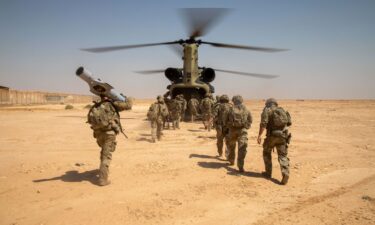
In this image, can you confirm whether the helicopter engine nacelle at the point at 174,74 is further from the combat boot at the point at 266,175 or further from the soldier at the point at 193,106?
the combat boot at the point at 266,175

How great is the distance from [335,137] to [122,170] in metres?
9.36

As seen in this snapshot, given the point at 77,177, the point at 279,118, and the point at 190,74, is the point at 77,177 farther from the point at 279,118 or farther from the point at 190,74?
the point at 190,74

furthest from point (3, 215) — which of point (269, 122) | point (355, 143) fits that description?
point (355, 143)

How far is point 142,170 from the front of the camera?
6.79m

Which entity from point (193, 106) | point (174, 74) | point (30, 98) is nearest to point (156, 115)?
point (193, 106)

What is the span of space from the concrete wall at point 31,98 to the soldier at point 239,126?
112 feet

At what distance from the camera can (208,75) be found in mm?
18297

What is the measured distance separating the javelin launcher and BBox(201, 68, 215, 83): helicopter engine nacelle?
41.9 ft

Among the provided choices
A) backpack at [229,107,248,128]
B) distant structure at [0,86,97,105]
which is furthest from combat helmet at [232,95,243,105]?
distant structure at [0,86,97,105]

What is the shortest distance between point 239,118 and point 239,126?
0.63 ft

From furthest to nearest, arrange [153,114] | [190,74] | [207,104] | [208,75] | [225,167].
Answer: [208,75] < [190,74] < [207,104] < [153,114] < [225,167]

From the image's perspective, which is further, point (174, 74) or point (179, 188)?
point (174, 74)

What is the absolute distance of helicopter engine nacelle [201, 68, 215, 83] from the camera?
718 inches

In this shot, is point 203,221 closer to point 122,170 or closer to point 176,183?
point 176,183
